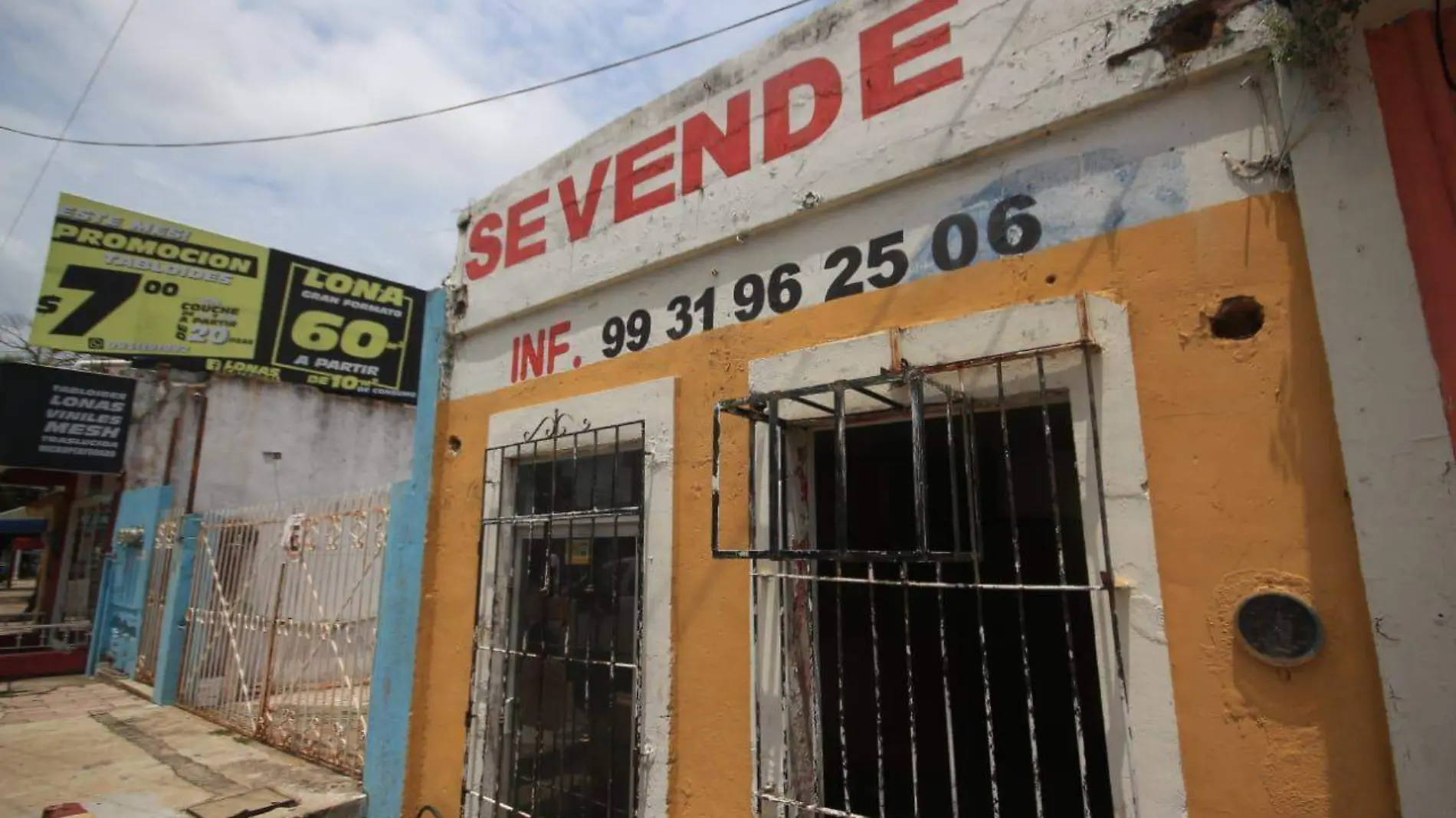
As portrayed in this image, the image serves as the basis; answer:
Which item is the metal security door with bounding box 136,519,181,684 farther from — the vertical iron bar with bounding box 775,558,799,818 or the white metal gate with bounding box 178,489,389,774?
the vertical iron bar with bounding box 775,558,799,818

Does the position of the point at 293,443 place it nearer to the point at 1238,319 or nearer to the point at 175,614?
the point at 175,614

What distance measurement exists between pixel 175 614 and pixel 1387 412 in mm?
9996

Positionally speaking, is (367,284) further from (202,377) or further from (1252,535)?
(1252,535)

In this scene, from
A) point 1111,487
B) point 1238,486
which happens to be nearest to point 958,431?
point 1111,487

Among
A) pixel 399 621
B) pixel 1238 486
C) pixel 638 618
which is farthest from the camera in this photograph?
pixel 399 621

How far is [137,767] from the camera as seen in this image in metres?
5.48

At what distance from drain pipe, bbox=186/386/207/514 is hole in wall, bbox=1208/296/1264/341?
41.3 ft

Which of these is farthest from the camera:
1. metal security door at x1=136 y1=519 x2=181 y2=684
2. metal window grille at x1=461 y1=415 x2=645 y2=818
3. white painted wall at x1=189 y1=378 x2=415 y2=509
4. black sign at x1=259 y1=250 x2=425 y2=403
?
black sign at x1=259 y1=250 x2=425 y2=403

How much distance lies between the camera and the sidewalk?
182 inches

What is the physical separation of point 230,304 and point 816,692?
12775mm

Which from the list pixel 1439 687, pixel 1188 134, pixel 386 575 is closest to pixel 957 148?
pixel 1188 134

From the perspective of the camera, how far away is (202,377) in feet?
36.9

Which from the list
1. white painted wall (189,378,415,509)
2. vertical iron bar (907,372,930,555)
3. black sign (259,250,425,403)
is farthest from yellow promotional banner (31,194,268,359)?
Answer: vertical iron bar (907,372,930,555)

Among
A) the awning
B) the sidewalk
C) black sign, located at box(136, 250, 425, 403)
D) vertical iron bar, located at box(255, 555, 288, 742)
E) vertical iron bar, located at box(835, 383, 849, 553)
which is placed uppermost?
black sign, located at box(136, 250, 425, 403)
